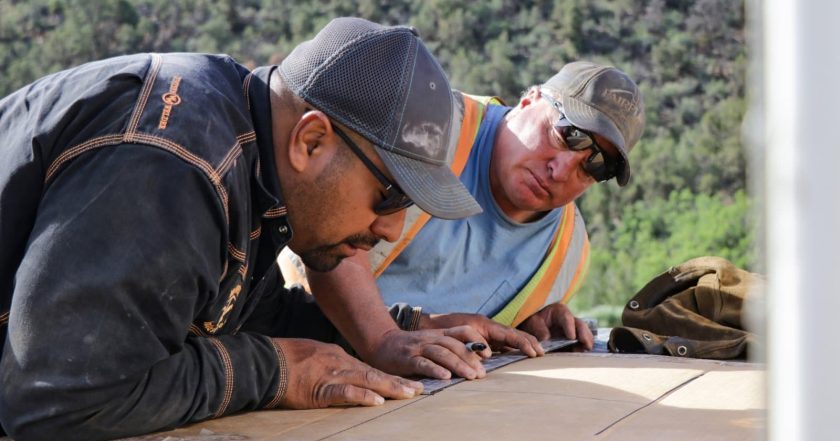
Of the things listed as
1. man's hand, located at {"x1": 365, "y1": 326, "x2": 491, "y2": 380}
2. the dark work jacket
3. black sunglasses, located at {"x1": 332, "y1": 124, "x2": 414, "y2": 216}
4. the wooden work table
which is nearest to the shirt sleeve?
the dark work jacket

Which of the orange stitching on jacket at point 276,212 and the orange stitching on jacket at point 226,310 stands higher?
the orange stitching on jacket at point 276,212

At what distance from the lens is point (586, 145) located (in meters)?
3.49

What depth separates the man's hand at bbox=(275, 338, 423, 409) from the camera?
7.69ft

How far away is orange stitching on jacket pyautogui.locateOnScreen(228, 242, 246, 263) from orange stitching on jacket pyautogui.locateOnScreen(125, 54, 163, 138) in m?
0.31

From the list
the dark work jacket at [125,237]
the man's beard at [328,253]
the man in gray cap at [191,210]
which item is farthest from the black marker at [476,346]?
the dark work jacket at [125,237]

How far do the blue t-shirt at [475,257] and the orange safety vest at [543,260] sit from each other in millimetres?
27

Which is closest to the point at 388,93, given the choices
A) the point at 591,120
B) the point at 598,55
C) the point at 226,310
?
the point at 226,310

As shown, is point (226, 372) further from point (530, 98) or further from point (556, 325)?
point (530, 98)

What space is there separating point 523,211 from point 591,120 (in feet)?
1.31

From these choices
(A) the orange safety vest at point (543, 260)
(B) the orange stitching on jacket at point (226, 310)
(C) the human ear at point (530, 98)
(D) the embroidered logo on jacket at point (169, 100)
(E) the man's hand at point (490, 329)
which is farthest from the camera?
(C) the human ear at point (530, 98)

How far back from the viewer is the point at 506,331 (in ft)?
10.5

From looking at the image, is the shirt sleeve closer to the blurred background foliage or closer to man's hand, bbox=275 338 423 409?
man's hand, bbox=275 338 423 409

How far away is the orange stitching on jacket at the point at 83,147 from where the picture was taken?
1893mm

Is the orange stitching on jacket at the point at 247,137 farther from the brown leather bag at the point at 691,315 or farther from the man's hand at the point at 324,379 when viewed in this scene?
the brown leather bag at the point at 691,315
